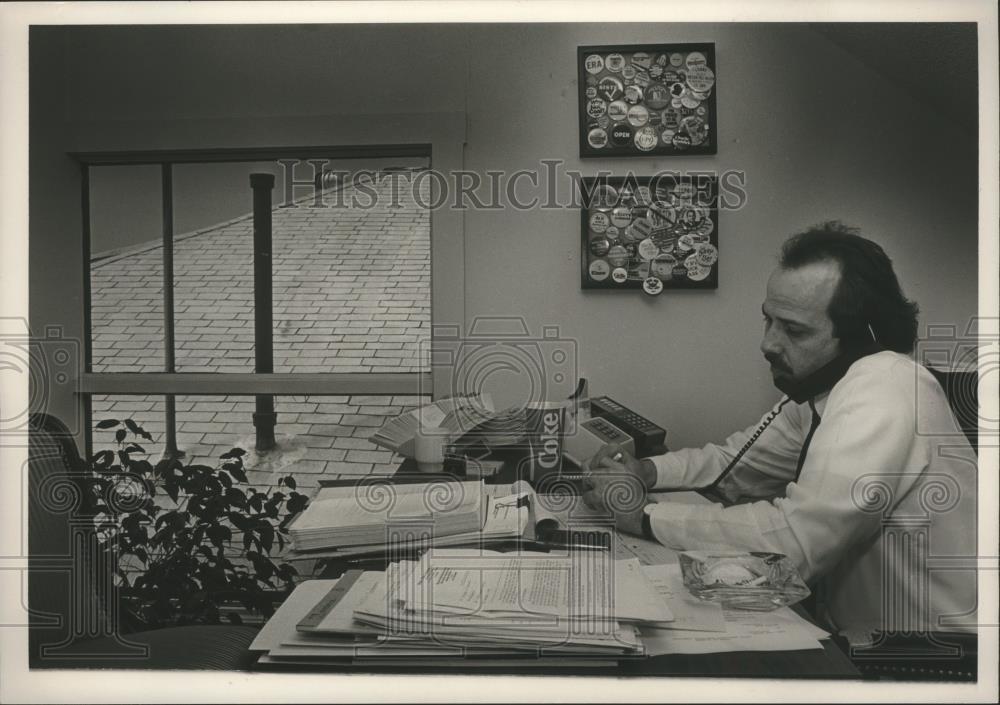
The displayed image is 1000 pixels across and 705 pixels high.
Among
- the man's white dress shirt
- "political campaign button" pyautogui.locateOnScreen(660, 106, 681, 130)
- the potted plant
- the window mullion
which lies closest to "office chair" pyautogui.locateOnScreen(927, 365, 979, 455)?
the man's white dress shirt

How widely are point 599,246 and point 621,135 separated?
19 centimetres

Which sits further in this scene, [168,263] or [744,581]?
[168,263]

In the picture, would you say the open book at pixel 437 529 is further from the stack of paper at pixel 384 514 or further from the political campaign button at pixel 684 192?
the political campaign button at pixel 684 192

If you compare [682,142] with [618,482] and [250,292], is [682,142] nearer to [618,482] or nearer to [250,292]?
[618,482]

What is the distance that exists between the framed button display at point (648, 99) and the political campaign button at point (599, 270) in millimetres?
187

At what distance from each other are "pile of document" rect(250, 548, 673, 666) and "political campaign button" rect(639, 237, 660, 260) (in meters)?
0.61

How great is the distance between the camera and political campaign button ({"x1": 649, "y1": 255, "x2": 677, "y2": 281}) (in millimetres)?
1320

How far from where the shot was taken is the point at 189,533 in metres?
1.47

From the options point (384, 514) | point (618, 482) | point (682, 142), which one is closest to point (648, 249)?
point (682, 142)

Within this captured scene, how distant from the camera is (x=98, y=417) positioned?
138 centimetres

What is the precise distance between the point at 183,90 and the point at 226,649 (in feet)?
3.16

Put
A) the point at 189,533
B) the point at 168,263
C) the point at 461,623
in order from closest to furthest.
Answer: the point at 461,623, the point at 168,263, the point at 189,533

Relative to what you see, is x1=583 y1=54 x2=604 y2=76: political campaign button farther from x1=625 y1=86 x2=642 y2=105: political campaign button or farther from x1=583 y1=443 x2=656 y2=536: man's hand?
x1=583 y1=443 x2=656 y2=536: man's hand

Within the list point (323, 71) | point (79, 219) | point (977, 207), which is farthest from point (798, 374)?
point (79, 219)
